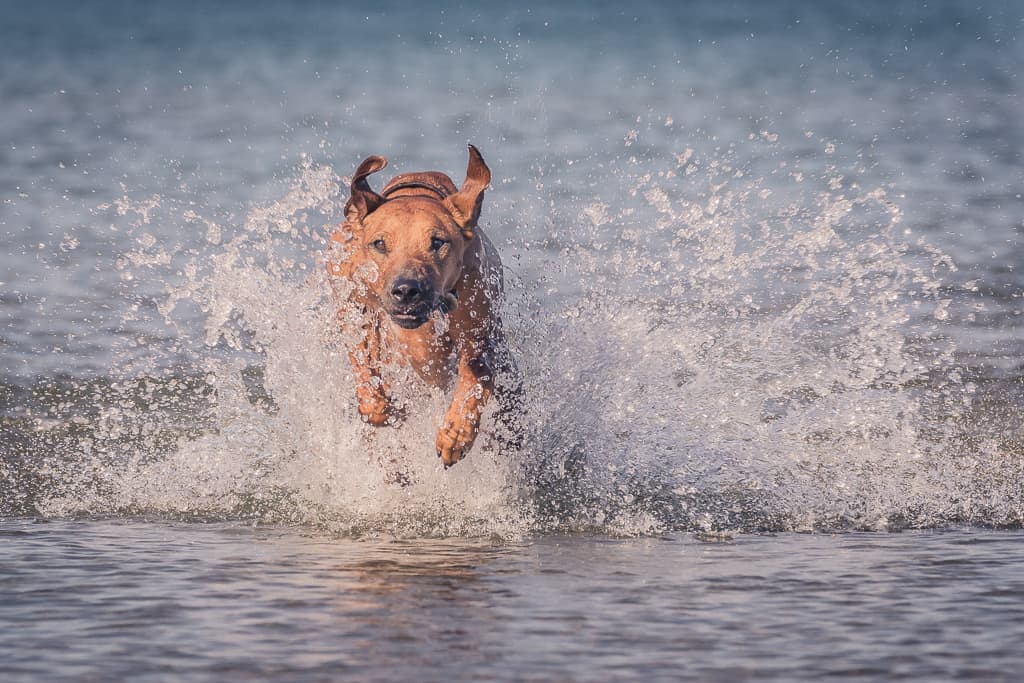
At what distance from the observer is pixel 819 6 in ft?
141

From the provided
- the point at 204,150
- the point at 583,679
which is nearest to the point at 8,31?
the point at 204,150

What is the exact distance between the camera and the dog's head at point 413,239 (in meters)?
6.46

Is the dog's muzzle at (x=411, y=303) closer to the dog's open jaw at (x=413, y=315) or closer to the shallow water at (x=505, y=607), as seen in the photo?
the dog's open jaw at (x=413, y=315)

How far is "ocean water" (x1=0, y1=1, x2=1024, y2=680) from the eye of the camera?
4.96 m

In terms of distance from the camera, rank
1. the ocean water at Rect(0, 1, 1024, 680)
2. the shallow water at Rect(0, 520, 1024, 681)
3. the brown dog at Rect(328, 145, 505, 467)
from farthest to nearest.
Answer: the brown dog at Rect(328, 145, 505, 467) → the ocean water at Rect(0, 1, 1024, 680) → the shallow water at Rect(0, 520, 1024, 681)

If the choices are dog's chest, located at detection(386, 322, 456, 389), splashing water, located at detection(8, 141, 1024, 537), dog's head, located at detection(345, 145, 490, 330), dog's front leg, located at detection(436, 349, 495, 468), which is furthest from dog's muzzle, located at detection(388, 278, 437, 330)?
splashing water, located at detection(8, 141, 1024, 537)

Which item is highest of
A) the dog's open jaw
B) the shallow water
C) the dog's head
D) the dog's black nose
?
the dog's head

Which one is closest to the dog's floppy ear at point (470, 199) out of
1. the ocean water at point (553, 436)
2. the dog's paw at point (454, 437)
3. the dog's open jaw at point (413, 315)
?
the dog's open jaw at point (413, 315)

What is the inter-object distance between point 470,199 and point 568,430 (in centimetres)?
155

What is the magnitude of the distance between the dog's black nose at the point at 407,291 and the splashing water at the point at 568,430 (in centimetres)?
97

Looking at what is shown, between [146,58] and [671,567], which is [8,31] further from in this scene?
[671,567]

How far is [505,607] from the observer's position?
5273 mm

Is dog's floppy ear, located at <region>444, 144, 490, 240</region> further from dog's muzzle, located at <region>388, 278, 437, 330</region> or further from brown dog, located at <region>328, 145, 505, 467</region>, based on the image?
dog's muzzle, located at <region>388, 278, 437, 330</region>

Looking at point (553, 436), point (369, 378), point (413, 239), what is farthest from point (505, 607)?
point (553, 436)
